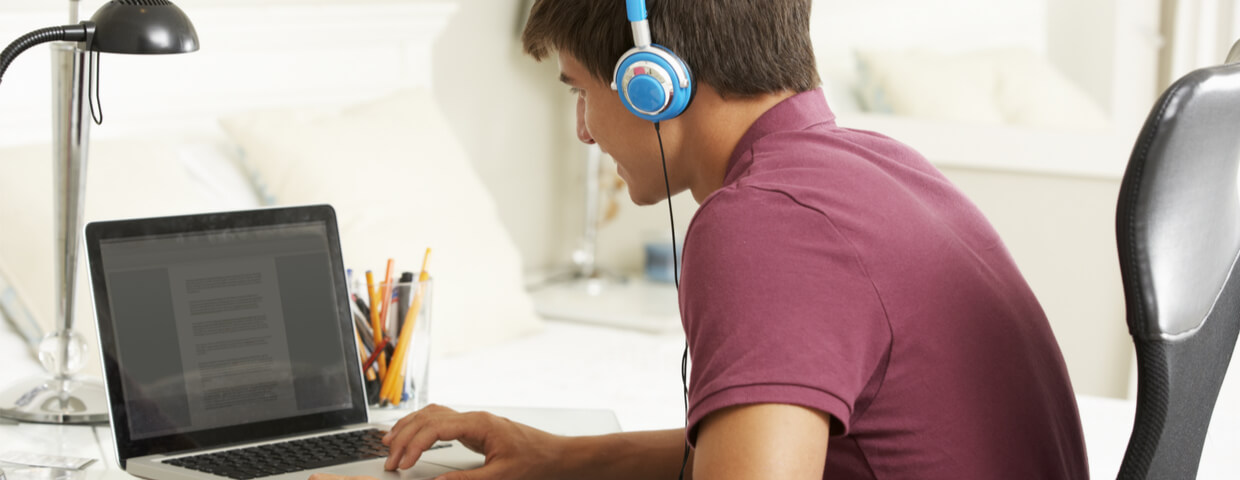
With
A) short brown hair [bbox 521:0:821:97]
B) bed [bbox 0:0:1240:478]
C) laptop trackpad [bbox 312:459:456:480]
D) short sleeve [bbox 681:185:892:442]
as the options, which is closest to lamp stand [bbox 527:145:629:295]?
bed [bbox 0:0:1240:478]

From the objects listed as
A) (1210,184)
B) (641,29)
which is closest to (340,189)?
(641,29)

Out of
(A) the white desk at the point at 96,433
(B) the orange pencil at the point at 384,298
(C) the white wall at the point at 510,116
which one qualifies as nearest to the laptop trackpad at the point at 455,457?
(A) the white desk at the point at 96,433

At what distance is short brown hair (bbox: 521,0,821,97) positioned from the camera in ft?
3.03

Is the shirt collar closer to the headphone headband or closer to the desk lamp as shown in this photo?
the headphone headband

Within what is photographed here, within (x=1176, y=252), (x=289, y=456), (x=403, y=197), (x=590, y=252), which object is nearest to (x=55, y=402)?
(x=289, y=456)

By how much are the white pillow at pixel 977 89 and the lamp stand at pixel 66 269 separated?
1976 millimetres

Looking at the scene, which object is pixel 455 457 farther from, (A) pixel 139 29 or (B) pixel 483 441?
(A) pixel 139 29

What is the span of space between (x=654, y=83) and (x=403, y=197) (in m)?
1.20

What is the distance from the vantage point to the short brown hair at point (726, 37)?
36.3 inches

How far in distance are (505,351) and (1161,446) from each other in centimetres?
135

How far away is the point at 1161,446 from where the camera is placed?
2.37ft

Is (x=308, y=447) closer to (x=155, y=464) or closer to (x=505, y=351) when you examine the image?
(x=155, y=464)

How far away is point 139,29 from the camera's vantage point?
114 centimetres

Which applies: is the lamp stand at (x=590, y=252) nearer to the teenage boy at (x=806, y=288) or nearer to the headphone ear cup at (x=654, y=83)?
the teenage boy at (x=806, y=288)
